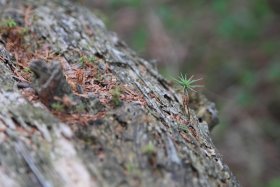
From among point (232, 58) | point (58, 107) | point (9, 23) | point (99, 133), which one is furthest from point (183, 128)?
point (232, 58)

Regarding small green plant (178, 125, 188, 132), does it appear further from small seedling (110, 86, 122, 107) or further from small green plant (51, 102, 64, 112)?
small green plant (51, 102, 64, 112)

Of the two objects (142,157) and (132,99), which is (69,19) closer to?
(132,99)

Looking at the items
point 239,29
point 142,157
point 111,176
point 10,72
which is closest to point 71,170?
point 111,176

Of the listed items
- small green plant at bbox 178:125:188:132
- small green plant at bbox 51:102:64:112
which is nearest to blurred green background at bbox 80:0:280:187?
small green plant at bbox 178:125:188:132

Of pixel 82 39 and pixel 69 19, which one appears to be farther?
pixel 69 19

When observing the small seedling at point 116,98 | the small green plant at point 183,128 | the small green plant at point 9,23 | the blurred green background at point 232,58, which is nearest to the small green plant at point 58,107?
the small seedling at point 116,98

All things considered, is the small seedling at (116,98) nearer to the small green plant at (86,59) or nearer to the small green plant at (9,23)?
the small green plant at (86,59)
